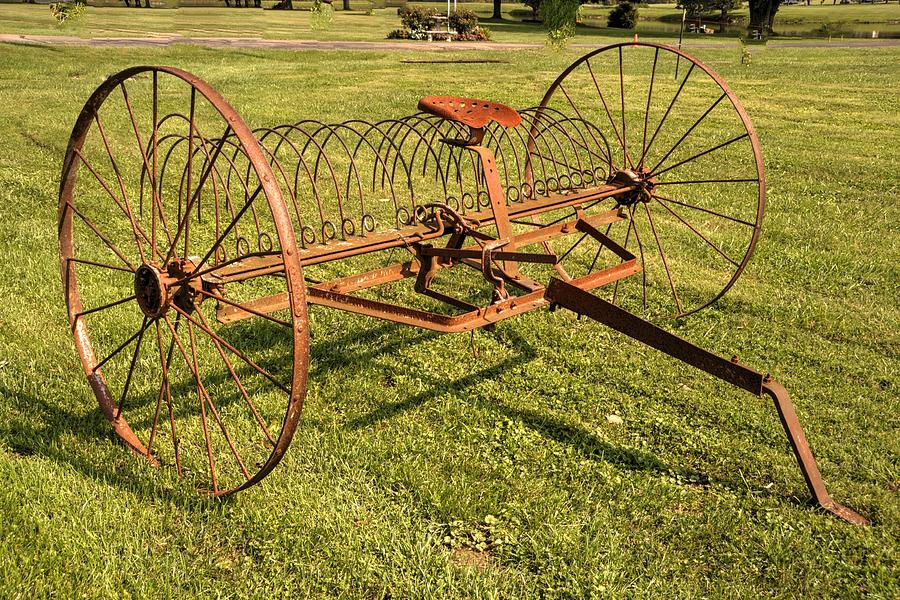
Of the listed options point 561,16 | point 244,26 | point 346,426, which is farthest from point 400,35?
point 346,426

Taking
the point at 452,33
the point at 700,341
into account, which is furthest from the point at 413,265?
the point at 452,33

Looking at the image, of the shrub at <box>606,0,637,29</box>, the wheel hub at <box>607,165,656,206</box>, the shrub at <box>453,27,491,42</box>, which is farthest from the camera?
the shrub at <box>606,0,637,29</box>

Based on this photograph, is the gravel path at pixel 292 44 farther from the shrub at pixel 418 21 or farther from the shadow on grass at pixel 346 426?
the shadow on grass at pixel 346 426

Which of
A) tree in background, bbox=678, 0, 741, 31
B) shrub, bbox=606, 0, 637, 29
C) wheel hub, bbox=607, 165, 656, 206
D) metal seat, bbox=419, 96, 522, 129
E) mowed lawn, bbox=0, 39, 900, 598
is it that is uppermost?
tree in background, bbox=678, 0, 741, 31

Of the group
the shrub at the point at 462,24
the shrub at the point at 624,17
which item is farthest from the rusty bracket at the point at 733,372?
the shrub at the point at 624,17

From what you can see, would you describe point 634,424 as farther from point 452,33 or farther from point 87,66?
point 452,33

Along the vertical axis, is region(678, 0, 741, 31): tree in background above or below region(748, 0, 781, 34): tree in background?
above

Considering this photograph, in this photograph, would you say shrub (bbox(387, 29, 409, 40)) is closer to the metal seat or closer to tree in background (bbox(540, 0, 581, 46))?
tree in background (bbox(540, 0, 581, 46))

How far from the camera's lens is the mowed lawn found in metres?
2.86

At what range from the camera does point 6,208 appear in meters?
6.92

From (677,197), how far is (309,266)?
4.45 metres

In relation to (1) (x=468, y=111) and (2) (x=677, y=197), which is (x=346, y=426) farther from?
(2) (x=677, y=197)

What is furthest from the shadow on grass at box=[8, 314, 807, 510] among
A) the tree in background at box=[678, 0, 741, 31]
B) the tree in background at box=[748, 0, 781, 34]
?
the tree in background at box=[678, 0, 741, 31]

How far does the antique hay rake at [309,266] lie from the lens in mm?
3047
